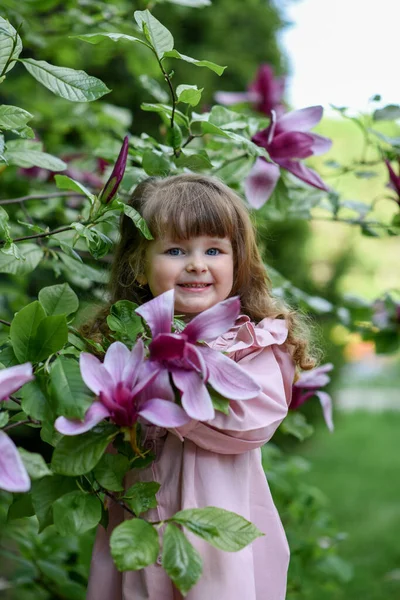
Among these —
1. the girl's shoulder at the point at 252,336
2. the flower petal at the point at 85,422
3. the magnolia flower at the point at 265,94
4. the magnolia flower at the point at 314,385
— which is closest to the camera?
the flower petal at the point at 85,422

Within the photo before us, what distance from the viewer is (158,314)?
1.00 m

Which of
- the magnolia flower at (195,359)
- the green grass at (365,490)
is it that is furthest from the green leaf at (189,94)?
the green grass at (365,490)

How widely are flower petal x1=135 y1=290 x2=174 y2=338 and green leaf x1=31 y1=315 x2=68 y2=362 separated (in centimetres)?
11

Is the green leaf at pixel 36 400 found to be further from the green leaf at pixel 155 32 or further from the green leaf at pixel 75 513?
the green leaf at pixel 155 32

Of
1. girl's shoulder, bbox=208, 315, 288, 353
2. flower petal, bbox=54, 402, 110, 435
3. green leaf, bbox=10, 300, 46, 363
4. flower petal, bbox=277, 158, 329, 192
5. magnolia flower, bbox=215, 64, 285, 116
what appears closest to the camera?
flower petal, bbox=54, 402, 110, 435

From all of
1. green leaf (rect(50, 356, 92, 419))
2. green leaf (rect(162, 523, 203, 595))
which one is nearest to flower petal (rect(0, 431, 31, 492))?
green leaf (rect(50, 356, 92, 419))

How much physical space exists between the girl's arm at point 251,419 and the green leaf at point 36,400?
8.9 inches

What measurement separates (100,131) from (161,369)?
1.95 metres

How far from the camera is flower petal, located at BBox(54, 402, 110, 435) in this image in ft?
3.04

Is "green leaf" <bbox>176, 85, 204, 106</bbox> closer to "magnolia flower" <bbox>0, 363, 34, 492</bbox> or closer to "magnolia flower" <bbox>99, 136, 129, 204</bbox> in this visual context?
"magnolia flower" <bbox>99, 136, 129, 204</bbox>

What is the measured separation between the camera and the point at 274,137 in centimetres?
149

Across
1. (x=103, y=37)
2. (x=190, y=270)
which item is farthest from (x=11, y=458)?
(x=103, y=37)

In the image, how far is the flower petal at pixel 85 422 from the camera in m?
0.93

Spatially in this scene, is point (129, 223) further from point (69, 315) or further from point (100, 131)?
point (100, 131)
